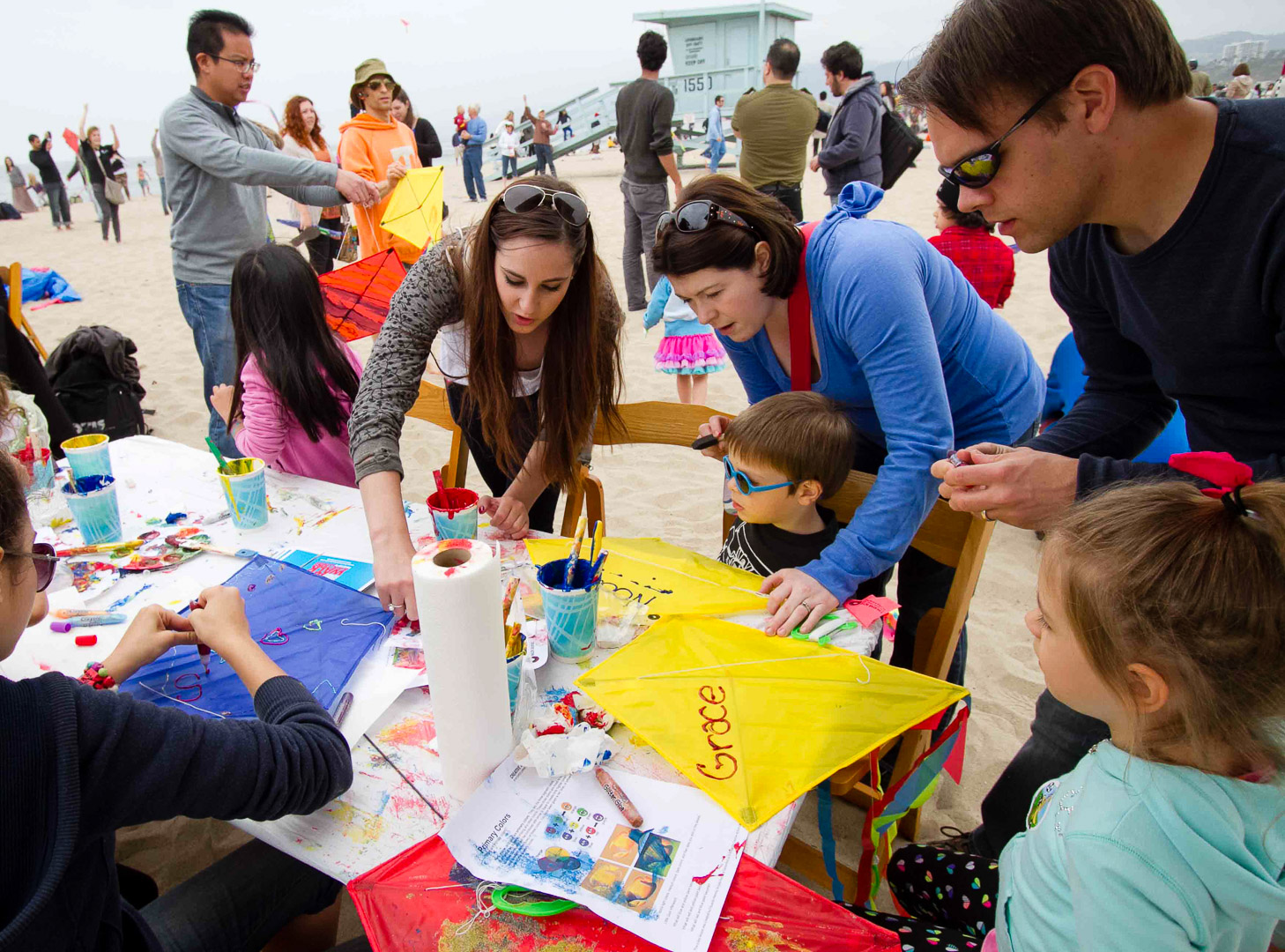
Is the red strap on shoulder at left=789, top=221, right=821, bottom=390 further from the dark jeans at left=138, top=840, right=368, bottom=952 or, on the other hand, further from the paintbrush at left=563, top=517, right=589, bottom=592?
the dark jeans at left=138, top=840, right=368, bottom=952

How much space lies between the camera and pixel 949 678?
204cm

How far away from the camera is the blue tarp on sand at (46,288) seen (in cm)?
761

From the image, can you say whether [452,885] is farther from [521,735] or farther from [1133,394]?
[1133,394]

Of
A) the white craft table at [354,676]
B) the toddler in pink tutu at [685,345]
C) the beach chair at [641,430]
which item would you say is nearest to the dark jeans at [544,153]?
the toddler in pink tutu at [685,345]

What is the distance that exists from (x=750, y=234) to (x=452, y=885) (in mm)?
1391

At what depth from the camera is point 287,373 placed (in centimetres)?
223

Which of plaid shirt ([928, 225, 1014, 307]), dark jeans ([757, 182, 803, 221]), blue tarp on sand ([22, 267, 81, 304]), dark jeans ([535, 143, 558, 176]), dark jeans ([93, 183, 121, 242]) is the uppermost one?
dark jeans ([535, 143, 558, 176])

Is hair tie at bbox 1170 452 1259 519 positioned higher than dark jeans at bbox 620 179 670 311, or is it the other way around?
dark jeans at bbox 620 179 670 311

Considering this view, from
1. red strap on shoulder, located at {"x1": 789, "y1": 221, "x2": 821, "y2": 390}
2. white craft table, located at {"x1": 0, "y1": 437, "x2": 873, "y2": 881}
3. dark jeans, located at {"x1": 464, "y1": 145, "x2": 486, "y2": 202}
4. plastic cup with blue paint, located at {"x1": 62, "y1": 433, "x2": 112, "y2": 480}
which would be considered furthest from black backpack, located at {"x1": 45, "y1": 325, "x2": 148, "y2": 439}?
dark jeans, located at {"x1": 464, "y1": 145, "x2": 486, "y2": 202}

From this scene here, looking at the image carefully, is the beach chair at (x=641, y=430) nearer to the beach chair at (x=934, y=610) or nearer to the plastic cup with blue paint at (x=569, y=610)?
the beach chair at (x=934, y=610)

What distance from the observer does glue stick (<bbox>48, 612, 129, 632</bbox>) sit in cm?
145

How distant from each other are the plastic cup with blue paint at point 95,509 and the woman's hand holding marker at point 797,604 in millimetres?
1545

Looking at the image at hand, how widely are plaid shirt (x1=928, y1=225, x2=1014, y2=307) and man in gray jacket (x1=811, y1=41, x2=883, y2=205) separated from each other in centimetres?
192

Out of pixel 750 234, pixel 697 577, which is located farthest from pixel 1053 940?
pixel 750 234
